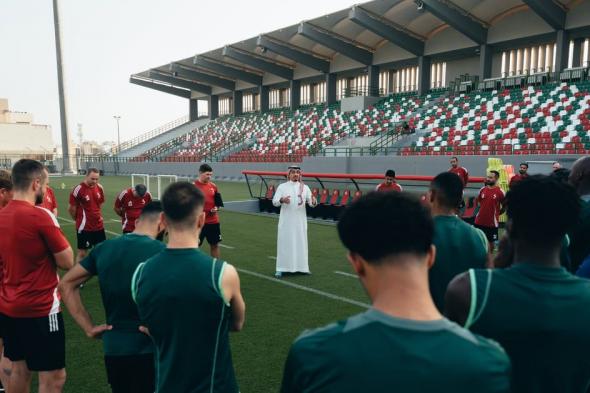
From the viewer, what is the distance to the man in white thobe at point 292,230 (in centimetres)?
823

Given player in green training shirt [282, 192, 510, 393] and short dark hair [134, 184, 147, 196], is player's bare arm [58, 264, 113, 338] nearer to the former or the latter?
player in green training shirt [282, 192, 510, 393]

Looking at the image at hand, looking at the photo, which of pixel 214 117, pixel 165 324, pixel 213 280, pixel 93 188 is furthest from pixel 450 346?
pixel 214 117

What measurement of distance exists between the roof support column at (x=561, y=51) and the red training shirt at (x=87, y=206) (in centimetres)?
2638

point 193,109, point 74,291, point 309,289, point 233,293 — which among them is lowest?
point 309,289

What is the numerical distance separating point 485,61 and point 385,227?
32159 mm

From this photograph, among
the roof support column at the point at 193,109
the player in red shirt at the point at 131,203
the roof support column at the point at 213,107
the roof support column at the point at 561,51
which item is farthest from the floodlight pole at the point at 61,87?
the player in red shirt at the point at 131,203

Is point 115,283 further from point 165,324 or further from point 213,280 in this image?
point 213,280

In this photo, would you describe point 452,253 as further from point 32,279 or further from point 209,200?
point 209,200

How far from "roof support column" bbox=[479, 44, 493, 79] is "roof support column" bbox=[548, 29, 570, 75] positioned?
429 cm

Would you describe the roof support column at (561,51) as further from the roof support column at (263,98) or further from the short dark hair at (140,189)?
the roof support column at (263,98)

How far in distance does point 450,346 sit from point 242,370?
12.1 ft

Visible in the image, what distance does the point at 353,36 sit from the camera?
3503cm

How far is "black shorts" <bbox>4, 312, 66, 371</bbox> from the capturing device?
318 cm

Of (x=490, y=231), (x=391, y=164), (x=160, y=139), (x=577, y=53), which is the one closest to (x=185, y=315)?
(x=490, y=231)
